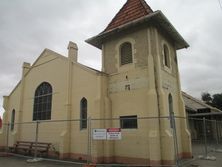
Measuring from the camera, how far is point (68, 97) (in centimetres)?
1437

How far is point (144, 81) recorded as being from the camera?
1207cm

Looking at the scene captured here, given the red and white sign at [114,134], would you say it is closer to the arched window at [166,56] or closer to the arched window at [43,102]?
the arched window at [166,56]

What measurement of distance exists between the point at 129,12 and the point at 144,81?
16.8 feet

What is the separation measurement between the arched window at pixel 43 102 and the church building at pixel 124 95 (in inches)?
2.9

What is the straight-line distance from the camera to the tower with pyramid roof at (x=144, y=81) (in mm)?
11000

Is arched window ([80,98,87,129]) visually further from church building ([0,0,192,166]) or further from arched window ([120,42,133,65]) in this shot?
arched window ([120,42,133,65])

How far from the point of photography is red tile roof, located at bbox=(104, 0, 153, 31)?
1359 centimetres

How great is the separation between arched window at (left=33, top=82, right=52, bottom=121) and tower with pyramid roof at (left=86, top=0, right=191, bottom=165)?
Answer: 16.2 feet

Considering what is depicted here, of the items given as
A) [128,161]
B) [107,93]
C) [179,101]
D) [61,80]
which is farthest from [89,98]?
[179,101]

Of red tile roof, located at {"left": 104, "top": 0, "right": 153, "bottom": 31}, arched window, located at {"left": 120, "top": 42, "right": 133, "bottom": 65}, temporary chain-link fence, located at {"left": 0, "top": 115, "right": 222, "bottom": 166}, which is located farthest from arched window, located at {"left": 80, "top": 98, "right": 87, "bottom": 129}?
red tile roof, located at {"left": 104, "top": 0, "right": 153, "bottom": 31}

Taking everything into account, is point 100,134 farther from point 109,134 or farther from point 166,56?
point 166,56

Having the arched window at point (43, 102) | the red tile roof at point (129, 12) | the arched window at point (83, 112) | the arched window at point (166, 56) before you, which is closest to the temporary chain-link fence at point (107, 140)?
the arched window at point (83, 112)

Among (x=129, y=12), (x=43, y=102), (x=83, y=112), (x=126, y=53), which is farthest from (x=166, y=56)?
(x=43, y=102)

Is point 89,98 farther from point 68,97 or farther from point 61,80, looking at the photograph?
point 61,80
